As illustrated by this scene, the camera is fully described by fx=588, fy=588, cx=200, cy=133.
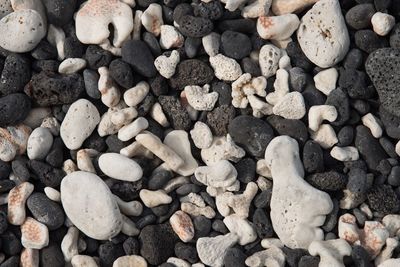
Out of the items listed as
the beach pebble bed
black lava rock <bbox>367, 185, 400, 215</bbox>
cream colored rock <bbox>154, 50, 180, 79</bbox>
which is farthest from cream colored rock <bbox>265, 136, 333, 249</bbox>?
cream colored rock <bbox>154, 50, 180, 79</bbox>

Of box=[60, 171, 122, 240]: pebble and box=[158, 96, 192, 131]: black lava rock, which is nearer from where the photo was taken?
box=[60, 171, 122, 240]: pebble

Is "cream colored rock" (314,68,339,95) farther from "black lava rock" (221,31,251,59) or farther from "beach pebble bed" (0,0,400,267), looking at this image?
"black lava rock" (221,31,251,59)

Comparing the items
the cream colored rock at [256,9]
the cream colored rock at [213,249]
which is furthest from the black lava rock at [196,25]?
the cream colored rock at [213,249]

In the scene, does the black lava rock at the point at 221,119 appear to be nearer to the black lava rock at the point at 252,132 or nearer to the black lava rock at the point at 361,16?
the black lava rock at the point at 252,132

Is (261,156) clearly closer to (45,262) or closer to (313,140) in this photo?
(313,140)

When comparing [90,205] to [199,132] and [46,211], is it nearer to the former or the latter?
[46,211]

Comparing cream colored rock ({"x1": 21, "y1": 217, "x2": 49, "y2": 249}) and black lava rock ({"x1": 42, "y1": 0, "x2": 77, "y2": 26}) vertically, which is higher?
black lava rock ({"x1": 42, "y1": 0, "x2": 77, "y2": 26})

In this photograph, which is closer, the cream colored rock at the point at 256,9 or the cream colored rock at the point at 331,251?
the cream colored rock at the point at 331,251

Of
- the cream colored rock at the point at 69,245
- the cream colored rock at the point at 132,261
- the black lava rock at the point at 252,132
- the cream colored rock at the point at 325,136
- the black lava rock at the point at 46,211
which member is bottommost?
the cream colored rock at the point at 132,261
